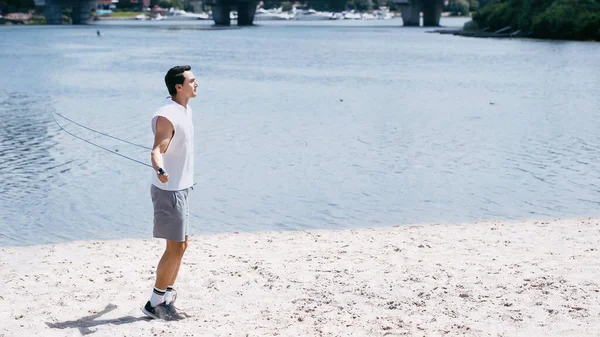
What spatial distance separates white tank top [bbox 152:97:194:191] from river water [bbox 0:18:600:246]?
638cm

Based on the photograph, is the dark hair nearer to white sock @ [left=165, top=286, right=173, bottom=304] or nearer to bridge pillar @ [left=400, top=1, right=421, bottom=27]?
white sock @ [left=165, top=286, right=173, bottom=304]

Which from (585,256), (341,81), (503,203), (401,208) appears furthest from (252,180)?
(341,81)

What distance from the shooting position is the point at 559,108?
3809cm

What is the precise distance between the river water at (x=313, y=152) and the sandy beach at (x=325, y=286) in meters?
2.79

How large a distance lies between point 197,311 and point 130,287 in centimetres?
115

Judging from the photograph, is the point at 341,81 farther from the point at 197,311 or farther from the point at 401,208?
the point at 197,311

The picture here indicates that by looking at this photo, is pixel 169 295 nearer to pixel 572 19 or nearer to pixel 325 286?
pixel 325 286

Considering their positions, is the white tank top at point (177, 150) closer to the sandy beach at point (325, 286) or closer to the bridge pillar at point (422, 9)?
the sandy beach at point (325, 286)

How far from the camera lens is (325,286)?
9766 millimetres

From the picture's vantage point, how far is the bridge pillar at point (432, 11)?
18334 cm

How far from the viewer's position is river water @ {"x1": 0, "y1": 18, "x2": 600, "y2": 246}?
16266 mm

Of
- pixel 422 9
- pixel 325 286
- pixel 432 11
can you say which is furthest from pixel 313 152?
pixel 422 9

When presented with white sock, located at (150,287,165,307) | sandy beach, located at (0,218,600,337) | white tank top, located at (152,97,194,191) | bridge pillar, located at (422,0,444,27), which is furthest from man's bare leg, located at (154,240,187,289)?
bridge pillar, located at (422,0,444,27)

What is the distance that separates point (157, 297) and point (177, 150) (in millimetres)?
1437
